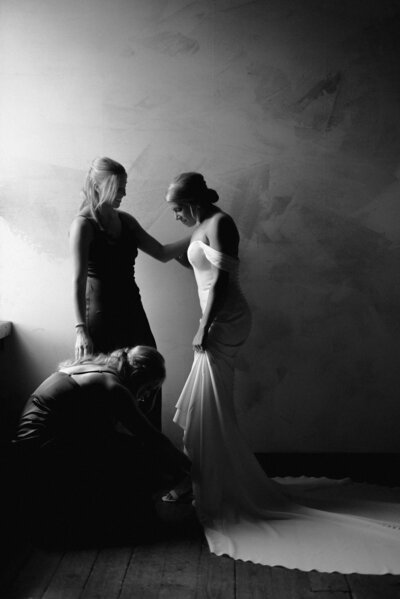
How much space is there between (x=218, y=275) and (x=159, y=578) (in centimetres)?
134

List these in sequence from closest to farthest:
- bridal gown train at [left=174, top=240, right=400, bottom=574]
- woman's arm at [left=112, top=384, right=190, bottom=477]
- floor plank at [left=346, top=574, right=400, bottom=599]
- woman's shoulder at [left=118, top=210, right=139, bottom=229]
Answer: floor plank at [left=346, top=574, right=400, bottom=599]
woman's arm at [left=112, top=384, right=190, bottom=477]
bridal gown train at [left=174, top=240, right=400, bottom=574]
woman's shoulder at [left=118, top=210, right=139, bottom=229]

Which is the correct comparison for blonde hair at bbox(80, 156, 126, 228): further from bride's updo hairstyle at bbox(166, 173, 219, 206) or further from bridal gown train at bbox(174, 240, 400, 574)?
bridal gown train at bbox(174, 240, 400, 574)

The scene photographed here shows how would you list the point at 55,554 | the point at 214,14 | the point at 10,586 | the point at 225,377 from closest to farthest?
the point at 10,586, the point at 55,554, the point at 225,377, the point at 214,14

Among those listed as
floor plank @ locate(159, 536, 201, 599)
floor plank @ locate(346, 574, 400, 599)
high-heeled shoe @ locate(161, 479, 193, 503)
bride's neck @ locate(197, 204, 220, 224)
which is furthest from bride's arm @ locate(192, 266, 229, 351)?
floor plank @ locate(346, 574, 400, 599)

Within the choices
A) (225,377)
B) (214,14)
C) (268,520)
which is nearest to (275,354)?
(225,377)

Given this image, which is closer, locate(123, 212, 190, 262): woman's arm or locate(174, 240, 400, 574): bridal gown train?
locate(174, 240, 400, 574): bridal gown train

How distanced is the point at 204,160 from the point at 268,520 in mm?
1862

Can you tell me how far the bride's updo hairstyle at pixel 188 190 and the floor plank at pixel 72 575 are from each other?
1.62 metres

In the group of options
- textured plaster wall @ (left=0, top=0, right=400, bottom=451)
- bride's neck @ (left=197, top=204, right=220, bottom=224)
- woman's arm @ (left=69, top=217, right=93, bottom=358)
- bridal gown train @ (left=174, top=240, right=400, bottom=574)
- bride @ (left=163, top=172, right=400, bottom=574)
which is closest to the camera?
bridal gown train @ (left=174, top=240, right=400, bottom=574)

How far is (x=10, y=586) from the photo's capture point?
2.56m

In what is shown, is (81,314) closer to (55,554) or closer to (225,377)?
(225,377)

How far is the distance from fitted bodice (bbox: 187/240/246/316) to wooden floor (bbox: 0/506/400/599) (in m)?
1.12

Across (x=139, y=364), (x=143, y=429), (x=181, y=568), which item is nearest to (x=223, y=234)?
(x=139, y=364)

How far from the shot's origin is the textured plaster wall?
376 cm
